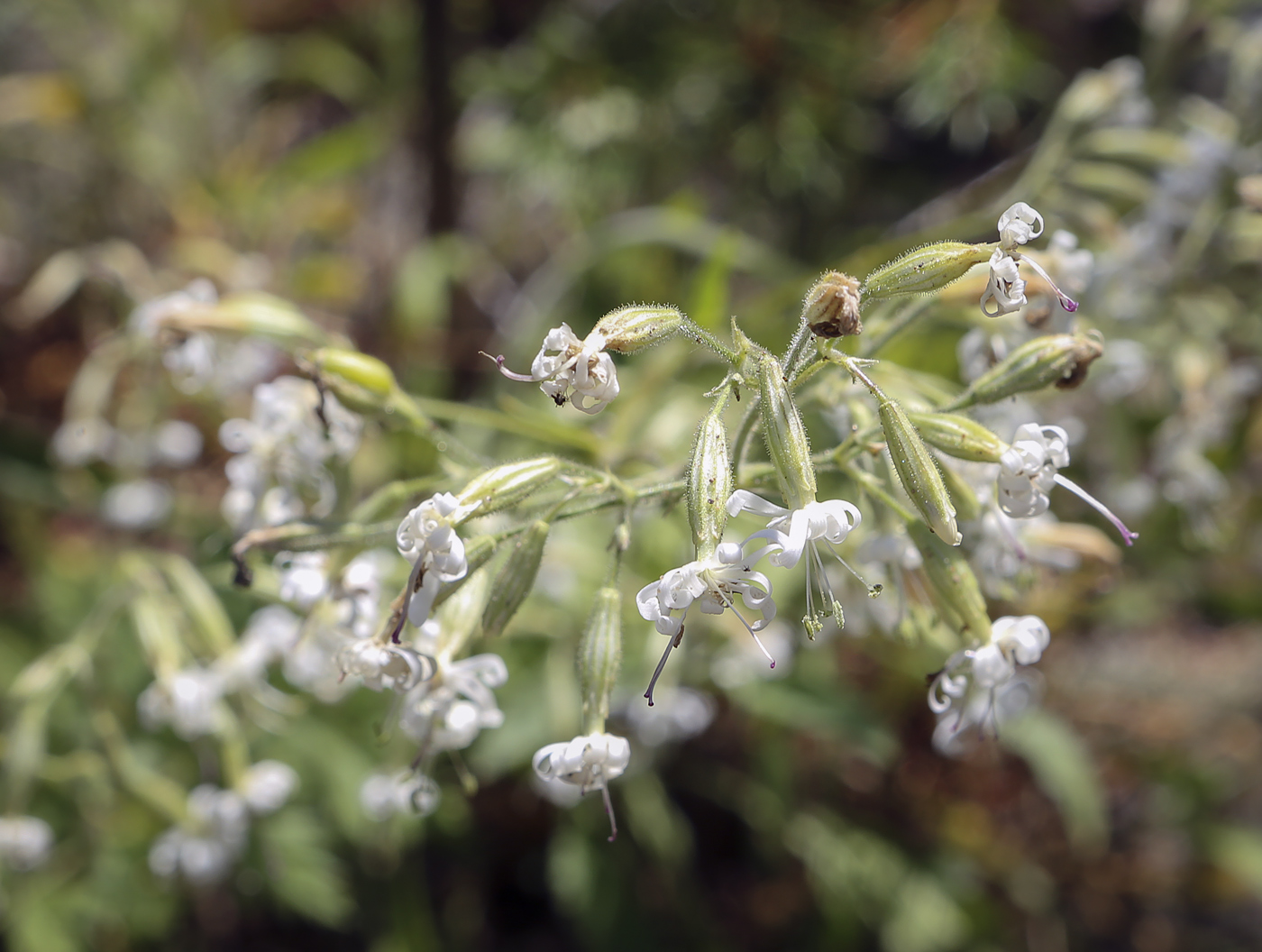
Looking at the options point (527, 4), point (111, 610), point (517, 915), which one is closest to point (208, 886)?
point (517, 915)

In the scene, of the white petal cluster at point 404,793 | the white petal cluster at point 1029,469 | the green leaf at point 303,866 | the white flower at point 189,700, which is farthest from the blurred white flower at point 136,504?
the white petal cluster at point 1029,469

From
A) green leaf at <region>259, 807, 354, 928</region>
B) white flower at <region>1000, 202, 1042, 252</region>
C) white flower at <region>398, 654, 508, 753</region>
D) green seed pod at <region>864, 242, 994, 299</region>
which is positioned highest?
white flower at <region>1000, 202, 1042, 252</region>

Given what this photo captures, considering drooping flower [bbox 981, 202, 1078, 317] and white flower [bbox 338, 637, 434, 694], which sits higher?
drooping flower [bbox 981, 202, 1078, 317]

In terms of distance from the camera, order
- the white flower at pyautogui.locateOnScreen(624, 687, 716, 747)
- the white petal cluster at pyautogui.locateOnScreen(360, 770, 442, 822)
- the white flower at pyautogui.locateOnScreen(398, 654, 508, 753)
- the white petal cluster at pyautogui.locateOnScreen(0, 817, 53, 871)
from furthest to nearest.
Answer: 1. the white flower at pyautogui.locateOnScreen(624, 687, 716, 747)
2. the white petal cluster at pyautogui.locateOnScreen(0, 817, 53, 871)
3. the white petal cluster at pyautogui.locateOnScreen(360, 770, 442, 822)
4. the white flower at pyautogui.locateOnScreen(398, 654, 508, 753)

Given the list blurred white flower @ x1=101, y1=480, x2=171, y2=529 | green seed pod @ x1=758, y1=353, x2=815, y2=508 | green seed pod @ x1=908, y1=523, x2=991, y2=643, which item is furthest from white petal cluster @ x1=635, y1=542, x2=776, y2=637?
blurred white flower @ x1=101, y1=480, x2=171, y2=529

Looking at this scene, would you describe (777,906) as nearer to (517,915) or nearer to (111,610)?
(517,915)

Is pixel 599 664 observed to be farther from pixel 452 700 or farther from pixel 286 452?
pixel 286 452

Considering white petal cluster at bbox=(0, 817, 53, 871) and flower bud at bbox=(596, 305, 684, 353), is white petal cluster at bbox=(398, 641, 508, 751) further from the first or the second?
white petal cluster at bbox=(0, 817, 53, 871)
